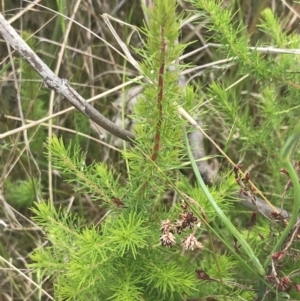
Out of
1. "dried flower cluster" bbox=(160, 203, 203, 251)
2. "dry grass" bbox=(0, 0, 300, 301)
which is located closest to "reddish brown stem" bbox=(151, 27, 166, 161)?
"dried flower cluster" bbox=(160, 203, 203, 251)

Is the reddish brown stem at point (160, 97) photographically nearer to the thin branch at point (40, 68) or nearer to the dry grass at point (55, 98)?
the thin branch at point (40, 68)

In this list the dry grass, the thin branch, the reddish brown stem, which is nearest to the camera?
the reddish brown stem

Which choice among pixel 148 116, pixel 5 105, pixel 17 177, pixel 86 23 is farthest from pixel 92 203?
pixel 148 116

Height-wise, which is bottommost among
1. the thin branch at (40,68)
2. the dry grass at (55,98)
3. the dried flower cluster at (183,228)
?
the dry grass at (55,98)

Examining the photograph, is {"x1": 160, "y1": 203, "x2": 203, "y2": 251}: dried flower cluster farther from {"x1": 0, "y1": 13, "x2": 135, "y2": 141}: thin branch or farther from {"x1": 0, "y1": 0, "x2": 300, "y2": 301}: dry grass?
{"x1": 0, "y1": 0, "x2": 300, "y2": 301}: dry grass

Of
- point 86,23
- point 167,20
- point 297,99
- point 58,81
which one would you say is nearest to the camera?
point 167,20

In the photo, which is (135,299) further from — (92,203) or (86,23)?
(86,23)

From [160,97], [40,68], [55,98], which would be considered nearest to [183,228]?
[160,97]

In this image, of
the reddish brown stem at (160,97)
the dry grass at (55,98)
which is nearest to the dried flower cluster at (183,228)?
the reddish brown stem at (160,97)
